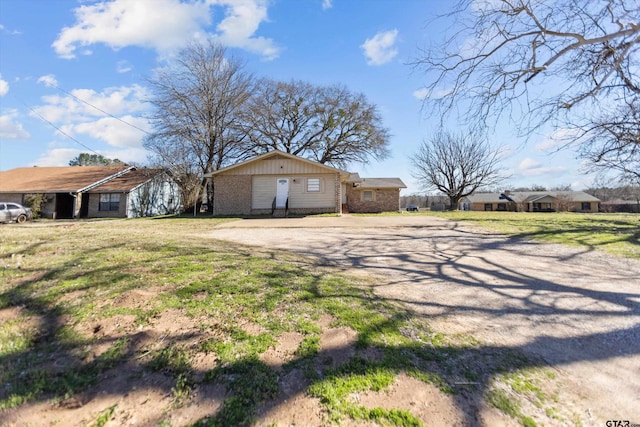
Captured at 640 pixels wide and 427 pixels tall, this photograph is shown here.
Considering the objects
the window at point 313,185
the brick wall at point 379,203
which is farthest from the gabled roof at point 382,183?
the window at point 313,185

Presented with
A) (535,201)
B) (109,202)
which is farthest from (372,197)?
(535,201)

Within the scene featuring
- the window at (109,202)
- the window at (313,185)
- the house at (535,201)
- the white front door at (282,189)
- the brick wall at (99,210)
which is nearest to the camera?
the white front door at (282,189)

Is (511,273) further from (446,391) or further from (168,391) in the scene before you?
(168,391)

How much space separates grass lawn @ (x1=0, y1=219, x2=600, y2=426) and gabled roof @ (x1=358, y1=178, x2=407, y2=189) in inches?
809

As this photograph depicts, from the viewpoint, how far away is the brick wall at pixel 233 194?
56.6 ft

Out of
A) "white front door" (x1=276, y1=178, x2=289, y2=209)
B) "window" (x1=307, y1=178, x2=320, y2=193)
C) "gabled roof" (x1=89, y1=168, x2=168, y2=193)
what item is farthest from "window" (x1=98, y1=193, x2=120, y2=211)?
"window" (x1=307, y1=178, x2=320, y2=193)

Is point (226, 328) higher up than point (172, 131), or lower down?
lower down

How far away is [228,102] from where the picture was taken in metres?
23.2

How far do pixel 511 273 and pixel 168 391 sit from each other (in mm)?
5295

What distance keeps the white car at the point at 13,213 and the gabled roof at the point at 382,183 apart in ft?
74.1

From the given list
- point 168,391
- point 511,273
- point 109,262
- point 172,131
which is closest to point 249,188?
point 172,131

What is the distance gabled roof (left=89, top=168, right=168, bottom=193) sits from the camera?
69.5 feet

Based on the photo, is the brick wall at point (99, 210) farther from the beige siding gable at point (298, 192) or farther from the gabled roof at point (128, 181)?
the beige siding gable at point (298, 192)

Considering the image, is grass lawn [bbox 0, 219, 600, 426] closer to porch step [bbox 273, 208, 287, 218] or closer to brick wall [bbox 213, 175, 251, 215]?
porch step [bbox 273, 208, 287, 218]
